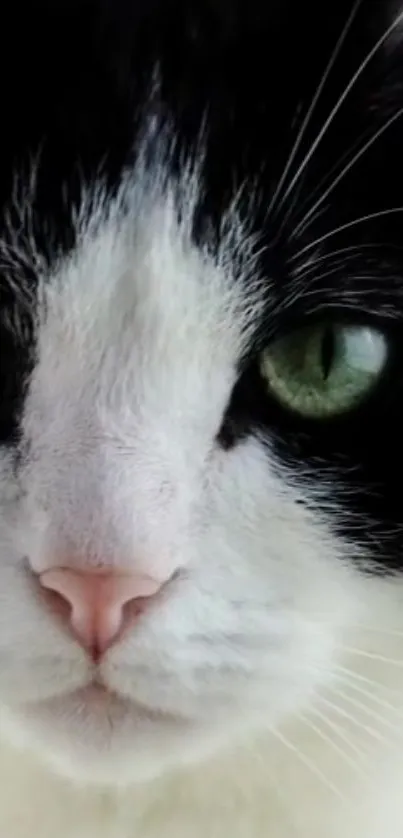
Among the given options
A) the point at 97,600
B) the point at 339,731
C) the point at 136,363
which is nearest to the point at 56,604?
the point at 97,600

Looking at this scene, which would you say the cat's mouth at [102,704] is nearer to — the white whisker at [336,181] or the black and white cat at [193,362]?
the black and white cat at [193,362]

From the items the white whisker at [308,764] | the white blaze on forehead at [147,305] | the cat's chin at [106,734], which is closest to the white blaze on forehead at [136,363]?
the white blaze on forehead at [147,305]

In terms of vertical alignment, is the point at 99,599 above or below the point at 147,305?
below

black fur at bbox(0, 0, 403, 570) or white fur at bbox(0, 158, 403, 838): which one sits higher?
black fur at bbox(0, 0, 403, 570)

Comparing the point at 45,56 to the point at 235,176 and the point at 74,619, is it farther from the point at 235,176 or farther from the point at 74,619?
the point at 74,619

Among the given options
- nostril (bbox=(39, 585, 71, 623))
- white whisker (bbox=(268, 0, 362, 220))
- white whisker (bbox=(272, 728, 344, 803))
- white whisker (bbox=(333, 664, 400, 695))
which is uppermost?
white whisker (bbox=(268, 0, 362, 220))

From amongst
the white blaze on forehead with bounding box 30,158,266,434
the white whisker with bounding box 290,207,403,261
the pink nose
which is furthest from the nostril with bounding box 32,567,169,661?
the white whisker with bounding box 290,207,403,261

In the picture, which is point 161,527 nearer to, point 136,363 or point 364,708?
point 136,363

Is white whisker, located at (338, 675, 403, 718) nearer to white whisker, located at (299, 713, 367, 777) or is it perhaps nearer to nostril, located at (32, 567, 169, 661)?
white whisker, located at (299, 713, 367, 777)

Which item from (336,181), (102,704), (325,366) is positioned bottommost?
(102,704)
